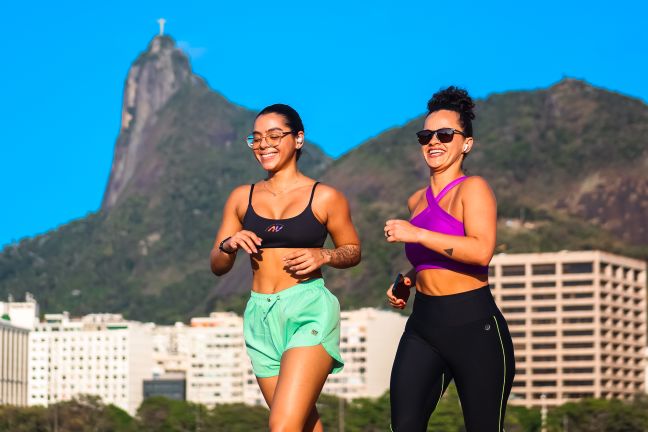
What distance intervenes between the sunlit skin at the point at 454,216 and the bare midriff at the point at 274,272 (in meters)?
0.74

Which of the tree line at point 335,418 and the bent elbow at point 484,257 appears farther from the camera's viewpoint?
the tree line at point 335,418

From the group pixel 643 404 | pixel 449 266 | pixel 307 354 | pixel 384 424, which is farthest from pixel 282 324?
pixel 643 404

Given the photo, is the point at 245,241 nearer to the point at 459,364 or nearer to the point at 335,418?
the point at 459,364

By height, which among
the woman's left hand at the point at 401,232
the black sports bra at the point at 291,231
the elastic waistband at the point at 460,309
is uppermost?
the black sports bra at the point at 291,231

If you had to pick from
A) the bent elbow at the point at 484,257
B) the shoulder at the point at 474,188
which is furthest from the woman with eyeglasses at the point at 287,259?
the bent elbow at the point at 484,257

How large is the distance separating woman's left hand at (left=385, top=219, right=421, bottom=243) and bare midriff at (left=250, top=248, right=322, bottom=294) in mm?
1194

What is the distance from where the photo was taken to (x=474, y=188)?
1133 centimetres

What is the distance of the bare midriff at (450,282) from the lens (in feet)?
37.4

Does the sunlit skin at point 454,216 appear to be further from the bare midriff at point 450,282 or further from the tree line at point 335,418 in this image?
the tree line at point 335,418

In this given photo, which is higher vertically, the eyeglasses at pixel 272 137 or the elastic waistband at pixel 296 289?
the eyeglasses at pixel 272 137

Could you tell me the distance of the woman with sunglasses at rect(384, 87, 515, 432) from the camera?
36.4ft

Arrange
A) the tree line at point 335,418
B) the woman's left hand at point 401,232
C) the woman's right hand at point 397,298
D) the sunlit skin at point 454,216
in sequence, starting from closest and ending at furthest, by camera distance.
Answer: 1. the woman's left hand at point 401,232
2. the sunlit skin at point 454,216
3. the woman's right hand at point 397,298
4. the tree line at point 335,418

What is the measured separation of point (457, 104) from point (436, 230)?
1.15 m

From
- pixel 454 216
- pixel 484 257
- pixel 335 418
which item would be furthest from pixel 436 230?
pixel 335 418
